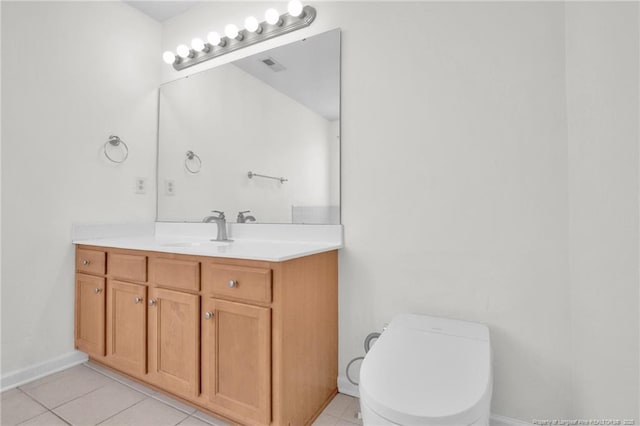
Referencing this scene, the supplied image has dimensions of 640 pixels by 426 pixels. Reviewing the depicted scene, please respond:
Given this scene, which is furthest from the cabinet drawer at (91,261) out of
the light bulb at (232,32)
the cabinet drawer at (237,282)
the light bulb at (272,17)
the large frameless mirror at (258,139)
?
the light bulb at (272,17)

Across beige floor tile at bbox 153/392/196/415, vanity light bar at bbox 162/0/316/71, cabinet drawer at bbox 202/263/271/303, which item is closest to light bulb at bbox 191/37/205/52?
vanity light bar at bbox 162/0/316/71

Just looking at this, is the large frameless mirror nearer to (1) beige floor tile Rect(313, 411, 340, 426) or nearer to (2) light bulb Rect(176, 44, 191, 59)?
(2) light bulb Rect(176, 44, 191, 59)

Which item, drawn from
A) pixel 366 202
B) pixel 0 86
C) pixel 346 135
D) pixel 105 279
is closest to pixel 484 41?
pixel 346 135

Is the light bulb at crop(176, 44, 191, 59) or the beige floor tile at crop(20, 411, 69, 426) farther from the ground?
the light bulb at crop(176, 44, 191, 59)

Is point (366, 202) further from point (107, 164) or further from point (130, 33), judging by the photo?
point (130, 33)

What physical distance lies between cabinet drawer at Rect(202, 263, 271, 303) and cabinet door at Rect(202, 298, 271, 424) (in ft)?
0.13

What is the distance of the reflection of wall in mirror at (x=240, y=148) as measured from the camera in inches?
66.2

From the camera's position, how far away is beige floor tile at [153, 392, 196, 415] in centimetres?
142

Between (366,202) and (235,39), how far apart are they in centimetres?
136

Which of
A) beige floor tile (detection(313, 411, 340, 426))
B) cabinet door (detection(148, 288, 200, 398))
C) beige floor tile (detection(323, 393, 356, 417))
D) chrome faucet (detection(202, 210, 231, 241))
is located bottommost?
beige floor tile (detection(323, 393, 356, 417))

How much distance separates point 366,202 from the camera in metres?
1.55

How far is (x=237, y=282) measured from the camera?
1245 mm

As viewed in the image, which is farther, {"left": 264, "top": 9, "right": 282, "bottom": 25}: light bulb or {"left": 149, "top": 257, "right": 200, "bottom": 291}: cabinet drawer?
{"left": 264, "top": 9, "right": 282, "bottom": 25}: light bulb

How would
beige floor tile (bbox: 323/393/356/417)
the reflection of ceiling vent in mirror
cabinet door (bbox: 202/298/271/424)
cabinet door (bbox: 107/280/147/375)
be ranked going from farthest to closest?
the reflection of ceiling vent in mirror → cabinet door (bbox: 107/280/147/375) → beige floor tile (bbox: 323/393/356/417) → cabinet door (bbox: 202/298/271/424)
